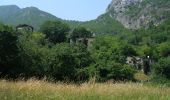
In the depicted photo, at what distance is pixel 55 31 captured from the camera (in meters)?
147

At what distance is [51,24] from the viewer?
507 feet

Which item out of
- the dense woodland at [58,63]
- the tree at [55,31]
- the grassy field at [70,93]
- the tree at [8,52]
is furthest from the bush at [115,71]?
the tree at [55,31]

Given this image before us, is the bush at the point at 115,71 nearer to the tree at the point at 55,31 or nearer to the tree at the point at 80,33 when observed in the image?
the tree at the point at 55,31

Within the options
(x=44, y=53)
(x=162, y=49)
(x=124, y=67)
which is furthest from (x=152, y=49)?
(x=44, y=53)

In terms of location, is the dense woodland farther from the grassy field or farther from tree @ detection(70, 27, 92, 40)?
tree @ detection(70, 27, 92, 40)

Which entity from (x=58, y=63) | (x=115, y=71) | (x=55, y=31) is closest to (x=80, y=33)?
(x=55, y=31)

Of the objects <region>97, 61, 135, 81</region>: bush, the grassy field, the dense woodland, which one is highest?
the grassy field

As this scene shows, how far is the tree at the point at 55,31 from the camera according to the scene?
14662 cm

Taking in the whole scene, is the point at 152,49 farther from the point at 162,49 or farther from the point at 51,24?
the point at 51,24

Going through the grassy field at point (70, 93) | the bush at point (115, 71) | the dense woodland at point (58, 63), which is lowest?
the bush at point (115, 71)

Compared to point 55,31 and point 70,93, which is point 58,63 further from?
point 55,31

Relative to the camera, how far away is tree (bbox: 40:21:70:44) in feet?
481

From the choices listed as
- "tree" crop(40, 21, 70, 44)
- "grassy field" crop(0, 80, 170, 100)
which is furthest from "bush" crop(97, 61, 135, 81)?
"tree" crop(40, 21, 70, 44)

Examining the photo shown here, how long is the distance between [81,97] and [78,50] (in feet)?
203
